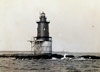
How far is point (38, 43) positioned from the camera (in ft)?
523

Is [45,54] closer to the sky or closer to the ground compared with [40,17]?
closer to the ground

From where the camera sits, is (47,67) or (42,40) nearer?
(47,67)

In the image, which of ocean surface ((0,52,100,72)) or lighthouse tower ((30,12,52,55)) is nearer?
ocean surface ((0,52,100,72))

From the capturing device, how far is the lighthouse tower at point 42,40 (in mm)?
157250

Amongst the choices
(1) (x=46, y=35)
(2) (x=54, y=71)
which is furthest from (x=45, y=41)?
(2) (x=54, y=71)

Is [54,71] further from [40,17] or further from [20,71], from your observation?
[40,17]

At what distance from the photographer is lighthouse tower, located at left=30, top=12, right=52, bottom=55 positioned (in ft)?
516

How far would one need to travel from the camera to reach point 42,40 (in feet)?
521

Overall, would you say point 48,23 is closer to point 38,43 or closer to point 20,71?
point 38,43

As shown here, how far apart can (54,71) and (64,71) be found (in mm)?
2100

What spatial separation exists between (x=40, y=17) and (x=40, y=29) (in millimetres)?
5910

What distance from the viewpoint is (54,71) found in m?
94.1

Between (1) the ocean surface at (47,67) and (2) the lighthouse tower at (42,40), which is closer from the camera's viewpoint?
(1) the ocean surface at (47,67)

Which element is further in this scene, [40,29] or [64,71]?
[40,29]
